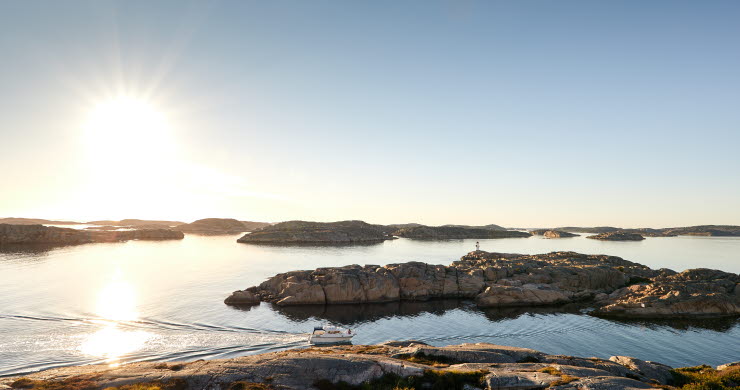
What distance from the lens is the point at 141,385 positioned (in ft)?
88.3

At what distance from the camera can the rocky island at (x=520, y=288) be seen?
232ft

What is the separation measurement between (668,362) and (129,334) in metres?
75.1

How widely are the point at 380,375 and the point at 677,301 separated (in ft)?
231

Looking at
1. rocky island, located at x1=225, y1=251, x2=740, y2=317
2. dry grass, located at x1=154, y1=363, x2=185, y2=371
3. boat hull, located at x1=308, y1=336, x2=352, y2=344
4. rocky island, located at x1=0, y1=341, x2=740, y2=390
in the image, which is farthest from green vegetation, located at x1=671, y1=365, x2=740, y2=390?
rocky island, located at x1=225, y1=251, x2=740, y2=317

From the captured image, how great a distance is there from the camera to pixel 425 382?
26812 mm

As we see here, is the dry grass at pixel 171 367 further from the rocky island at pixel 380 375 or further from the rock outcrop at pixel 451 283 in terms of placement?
the rock outcrop at pixel 451 283

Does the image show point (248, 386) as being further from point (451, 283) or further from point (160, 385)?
point (451, 283)

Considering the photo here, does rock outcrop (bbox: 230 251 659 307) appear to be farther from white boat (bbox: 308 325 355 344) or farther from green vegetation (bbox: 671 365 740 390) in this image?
green vegetation (bbox: 671 365 740 390)

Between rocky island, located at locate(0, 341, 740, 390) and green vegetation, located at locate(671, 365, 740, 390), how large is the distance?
6cm

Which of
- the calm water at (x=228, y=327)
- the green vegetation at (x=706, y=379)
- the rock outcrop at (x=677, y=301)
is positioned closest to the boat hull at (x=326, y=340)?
the calm water at (x=228, y=327)

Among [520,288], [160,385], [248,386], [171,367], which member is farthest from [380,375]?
[520,288]

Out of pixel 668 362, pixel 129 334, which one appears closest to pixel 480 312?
pixel 668 362

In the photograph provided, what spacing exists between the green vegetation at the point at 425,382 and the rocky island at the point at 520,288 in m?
52.1

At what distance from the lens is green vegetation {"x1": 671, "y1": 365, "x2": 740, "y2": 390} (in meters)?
27.6
